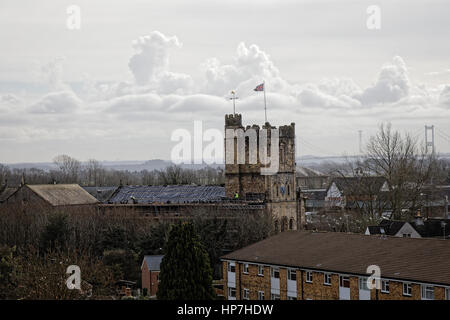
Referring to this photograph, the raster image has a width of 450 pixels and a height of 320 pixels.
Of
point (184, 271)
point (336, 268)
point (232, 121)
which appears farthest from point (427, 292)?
point (232, 121)

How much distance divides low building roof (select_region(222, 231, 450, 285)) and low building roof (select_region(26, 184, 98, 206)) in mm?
38099

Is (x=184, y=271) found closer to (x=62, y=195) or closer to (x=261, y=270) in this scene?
(x=261, y=270)

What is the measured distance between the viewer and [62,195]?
80.1m

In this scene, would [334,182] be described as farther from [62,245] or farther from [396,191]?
[62,245]

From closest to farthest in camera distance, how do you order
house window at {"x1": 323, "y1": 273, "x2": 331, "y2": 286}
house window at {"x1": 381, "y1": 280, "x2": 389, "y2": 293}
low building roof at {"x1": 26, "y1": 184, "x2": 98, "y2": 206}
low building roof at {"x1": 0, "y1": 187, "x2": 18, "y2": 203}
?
house window at {"x1": 381, "y1": 280, "x2": 389, "y2": 293}, house window at {"x1": 323, "y1": 273, "x2": 331, "y2": 286}, low building roof at {"x1": 26, "y1": 184, "x2": 98, "y2": 206}, low building roof at {"x1": 0, "y1": 187, "x2": 18, "y2": 203}

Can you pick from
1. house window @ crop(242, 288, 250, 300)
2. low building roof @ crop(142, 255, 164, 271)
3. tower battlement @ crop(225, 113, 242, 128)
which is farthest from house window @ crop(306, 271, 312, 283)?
tower battlement @ crop(225, 113, 242, 128)

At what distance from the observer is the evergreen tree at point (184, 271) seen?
3466 cm

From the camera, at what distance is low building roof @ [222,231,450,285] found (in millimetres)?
32628

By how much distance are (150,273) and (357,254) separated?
18.8 meters

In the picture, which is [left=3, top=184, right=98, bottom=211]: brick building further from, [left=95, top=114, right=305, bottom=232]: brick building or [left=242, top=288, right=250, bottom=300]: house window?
[left=242, top=288, right=250, bottom=300]: house window

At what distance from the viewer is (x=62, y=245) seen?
59188mm
